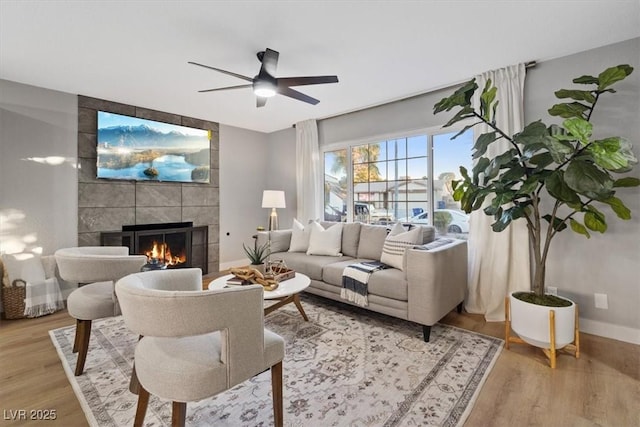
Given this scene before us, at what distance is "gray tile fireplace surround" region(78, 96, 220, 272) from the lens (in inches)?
146

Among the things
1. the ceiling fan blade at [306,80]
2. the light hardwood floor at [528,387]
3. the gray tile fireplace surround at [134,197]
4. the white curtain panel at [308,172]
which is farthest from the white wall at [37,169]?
the white curtain panel at [308,172]

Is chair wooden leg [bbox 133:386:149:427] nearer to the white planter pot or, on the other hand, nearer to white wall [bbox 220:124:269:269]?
the white planter pot

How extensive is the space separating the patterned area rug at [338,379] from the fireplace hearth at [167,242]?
4.61 ft

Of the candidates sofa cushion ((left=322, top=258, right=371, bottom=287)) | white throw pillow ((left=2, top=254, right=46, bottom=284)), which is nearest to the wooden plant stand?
sofa cushion ((left=322, top=258, right=371, bottom=287))

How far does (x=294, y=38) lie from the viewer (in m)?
2.44

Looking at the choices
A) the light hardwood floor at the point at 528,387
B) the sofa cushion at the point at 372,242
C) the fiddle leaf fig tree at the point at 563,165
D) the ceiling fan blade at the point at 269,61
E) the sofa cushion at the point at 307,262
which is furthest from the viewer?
the sofa cushion at the point at 372,242

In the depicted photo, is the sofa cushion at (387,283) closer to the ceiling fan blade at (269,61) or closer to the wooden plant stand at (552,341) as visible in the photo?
the wooden plant stand at (552,341)

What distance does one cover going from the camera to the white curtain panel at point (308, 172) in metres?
4.84

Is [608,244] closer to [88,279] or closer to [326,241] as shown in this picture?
[326,241]

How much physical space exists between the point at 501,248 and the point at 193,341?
2.88 meters

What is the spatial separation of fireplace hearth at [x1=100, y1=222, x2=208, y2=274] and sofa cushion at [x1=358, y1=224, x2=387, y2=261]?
2.62 m

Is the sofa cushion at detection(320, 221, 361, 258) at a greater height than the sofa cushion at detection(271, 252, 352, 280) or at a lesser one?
greater

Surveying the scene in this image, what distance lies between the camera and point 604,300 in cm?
258

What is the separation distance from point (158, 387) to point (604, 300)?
3.44 m
